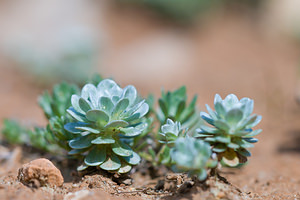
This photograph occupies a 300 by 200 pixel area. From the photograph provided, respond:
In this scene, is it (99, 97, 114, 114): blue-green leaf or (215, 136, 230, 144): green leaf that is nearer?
(215, 136, 230, 144): green leaf

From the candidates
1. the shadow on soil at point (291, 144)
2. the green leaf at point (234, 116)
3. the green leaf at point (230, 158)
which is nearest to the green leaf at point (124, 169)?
the green leaf at point (230, 158)

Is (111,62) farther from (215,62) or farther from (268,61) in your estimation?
(268,61)

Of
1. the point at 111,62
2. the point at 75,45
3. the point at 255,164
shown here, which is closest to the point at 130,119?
the point at 255,164

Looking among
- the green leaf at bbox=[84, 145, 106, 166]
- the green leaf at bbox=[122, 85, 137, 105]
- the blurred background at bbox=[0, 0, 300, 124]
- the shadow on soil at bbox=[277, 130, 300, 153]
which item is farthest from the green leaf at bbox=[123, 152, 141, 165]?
the blurred background at bbox=[0, 0, 300, 124]

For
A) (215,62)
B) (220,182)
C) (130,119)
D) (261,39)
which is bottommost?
(220,182)

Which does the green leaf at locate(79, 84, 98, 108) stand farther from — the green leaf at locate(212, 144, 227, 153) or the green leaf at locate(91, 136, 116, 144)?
the green leaf at locate(212, 144, 227, 153)

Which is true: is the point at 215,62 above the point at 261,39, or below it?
below

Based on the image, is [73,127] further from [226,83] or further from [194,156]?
[226,83]

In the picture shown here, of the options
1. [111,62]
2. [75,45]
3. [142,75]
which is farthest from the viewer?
[111,62]

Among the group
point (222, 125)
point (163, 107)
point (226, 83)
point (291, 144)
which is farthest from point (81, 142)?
point (226, 83)
